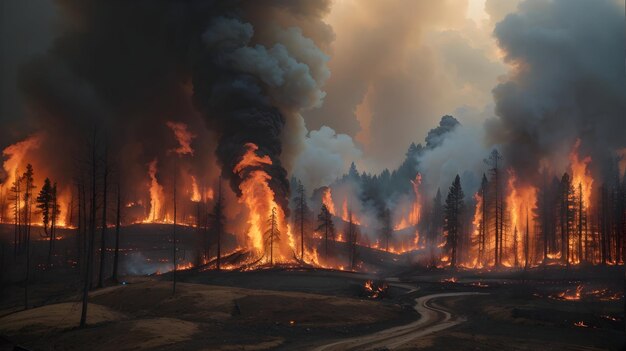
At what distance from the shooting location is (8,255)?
78.2m

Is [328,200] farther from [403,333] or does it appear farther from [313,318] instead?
[403,333]

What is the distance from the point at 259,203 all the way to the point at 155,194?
56909 mm

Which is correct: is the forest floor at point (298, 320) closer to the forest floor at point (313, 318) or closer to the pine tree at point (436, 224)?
the forest floor at point (313, 318)

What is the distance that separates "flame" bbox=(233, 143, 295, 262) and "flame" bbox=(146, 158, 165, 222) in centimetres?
5173

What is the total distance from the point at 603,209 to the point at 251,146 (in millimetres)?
55218

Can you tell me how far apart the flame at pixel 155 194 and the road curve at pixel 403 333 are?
91.7 metres

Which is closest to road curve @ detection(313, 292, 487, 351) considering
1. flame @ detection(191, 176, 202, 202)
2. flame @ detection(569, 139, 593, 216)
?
flame @ detection(569, 139, 593, 216)

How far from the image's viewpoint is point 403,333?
30.0 meters

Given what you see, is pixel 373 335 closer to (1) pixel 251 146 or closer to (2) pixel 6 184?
(1) pixel 251 146

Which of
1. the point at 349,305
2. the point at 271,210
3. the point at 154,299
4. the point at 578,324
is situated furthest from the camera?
the point at 271,210

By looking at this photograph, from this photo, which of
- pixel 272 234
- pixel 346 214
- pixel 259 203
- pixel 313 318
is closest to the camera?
pixel 313 318

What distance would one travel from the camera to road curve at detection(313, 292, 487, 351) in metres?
25.9

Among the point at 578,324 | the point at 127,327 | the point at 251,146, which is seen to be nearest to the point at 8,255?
the point at 251,146

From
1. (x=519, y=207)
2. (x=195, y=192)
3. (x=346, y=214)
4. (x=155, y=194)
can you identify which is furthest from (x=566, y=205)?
(x=155, y=194)
